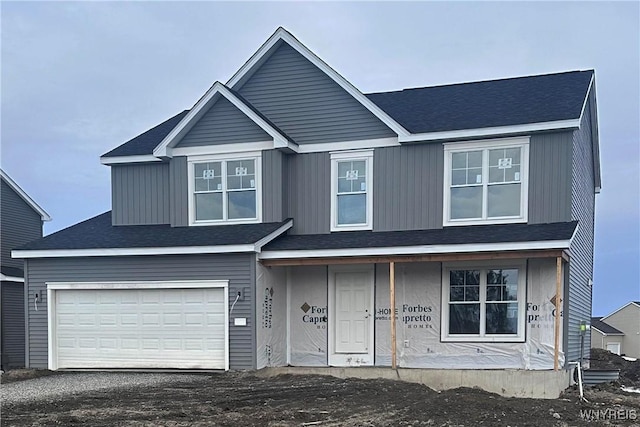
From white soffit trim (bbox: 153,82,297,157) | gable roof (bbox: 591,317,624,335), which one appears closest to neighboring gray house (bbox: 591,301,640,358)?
gable roof (bbox: 591,317,624,335)

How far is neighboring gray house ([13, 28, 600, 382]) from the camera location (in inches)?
487

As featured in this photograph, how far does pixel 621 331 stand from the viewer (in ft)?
125

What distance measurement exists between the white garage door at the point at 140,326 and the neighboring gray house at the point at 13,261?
20.8 ft

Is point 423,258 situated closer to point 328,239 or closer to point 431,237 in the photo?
point 431,237

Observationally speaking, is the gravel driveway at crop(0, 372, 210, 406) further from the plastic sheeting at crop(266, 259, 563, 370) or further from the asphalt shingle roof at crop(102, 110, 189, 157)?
the asphalt shingle roof at crop(102, 110, 189, 157)

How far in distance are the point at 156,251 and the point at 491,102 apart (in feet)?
28.6

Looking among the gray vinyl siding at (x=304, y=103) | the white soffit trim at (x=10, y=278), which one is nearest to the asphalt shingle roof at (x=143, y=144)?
the gray vinyl siding at (x=304, y=103)

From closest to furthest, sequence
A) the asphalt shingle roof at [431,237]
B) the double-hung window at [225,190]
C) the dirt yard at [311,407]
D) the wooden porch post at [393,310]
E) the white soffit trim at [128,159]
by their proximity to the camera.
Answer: the dirt yard at [311,407]
the asphalt shingle roof at [431,237]
the wooden porch post at [393,310]
the double-hung window at [225,190]
the white soffit trim at [128,159]

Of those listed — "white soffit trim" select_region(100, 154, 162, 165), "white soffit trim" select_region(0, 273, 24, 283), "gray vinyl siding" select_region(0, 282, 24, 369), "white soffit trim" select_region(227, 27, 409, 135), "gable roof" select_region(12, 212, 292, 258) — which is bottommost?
"gray vinyl siding" select_region(0, 282, 24, 369)

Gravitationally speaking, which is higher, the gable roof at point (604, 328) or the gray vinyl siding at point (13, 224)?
the gray vinyl siding at point (13, 224)

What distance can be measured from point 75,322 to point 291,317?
5.01 meters

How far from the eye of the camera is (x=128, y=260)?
43.3 feet

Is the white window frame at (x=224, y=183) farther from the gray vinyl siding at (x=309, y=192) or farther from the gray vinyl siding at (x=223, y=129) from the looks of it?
the gray vinyl siding at (x=309, y=192)

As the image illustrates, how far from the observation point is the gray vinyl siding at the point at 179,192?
14.5m
